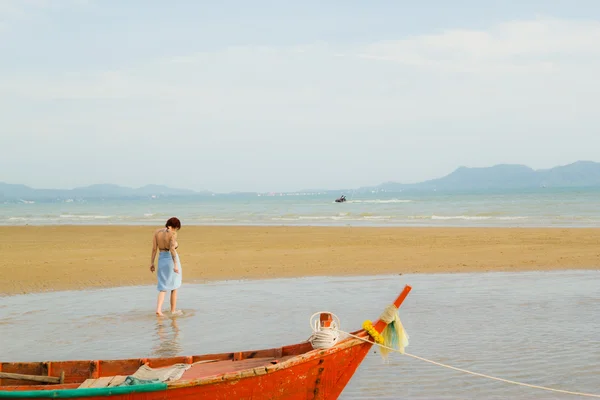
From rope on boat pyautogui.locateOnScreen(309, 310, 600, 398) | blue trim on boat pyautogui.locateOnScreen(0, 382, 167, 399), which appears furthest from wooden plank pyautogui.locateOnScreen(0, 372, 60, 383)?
rope on boat pyautogui.locateOnScreen(309, 310, 600, 398)

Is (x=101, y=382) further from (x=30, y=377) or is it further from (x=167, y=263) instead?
(x=167, y=263)

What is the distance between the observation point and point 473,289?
13.4 m

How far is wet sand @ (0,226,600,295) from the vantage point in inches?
642

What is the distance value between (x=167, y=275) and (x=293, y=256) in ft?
29.0

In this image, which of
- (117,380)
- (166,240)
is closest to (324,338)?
(117,380)

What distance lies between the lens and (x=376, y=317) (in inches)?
424

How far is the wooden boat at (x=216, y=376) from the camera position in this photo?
5625 mm

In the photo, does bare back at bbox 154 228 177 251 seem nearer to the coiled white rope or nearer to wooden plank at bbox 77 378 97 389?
wooden plank at bbox 77 378 97 389

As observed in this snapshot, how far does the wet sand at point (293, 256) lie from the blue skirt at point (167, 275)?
446 cm

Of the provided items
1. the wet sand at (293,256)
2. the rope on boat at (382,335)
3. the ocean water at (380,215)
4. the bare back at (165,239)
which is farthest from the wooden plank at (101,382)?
the ocean water at (380,215)

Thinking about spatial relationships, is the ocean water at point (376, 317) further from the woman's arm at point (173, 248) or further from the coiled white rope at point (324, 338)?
the coiled white rope at point (324, 338)

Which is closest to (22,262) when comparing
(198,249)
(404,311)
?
(198,249)

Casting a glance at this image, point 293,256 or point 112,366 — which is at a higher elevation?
point 112,366

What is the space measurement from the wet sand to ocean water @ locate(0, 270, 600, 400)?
4.53 feet
